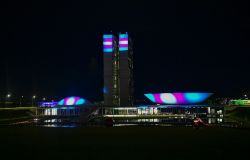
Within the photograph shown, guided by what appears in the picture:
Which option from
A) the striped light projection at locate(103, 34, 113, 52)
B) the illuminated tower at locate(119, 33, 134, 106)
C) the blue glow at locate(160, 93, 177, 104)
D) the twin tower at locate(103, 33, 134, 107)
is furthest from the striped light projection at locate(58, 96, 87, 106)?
the blue glow at locate(160, 93, 177, 104)

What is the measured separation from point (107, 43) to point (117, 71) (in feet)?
30.8

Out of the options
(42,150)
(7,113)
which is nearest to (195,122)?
(42,150)

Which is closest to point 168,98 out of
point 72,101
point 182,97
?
point 182,97

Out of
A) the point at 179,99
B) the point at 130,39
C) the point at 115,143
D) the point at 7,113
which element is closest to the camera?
the point at 115,143

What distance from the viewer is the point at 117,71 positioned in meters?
110

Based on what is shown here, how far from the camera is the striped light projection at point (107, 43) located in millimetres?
106812

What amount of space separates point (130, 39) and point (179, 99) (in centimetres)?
4243

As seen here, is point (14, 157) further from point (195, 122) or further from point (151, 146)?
point (195, 122)

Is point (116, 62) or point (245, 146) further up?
point (116, 62)

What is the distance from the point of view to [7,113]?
54188 millimetres

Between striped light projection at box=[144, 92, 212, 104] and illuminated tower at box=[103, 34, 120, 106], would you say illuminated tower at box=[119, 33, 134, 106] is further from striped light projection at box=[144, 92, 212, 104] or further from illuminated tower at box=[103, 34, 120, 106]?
striped light projection at box=[144, 92, 212, 104]

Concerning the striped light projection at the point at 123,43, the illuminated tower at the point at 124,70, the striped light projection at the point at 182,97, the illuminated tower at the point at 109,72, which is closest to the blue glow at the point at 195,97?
the striped light projection at the point at 182,97

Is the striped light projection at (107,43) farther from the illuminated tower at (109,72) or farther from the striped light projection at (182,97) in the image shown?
the striped light projection at (182,97)

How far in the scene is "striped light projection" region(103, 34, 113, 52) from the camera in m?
107
